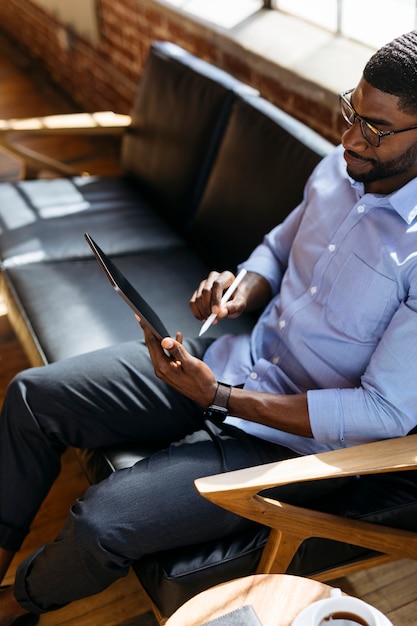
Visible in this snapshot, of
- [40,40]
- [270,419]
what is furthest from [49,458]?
[40,40]

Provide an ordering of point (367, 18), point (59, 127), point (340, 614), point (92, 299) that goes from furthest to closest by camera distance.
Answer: point (59, 127) < point (367, 18) < point (92, 299) < point (340, 614)

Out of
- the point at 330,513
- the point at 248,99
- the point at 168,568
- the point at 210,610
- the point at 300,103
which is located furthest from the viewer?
the point at 300,103

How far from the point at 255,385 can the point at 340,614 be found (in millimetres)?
695

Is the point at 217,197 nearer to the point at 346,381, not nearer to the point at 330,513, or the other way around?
the point at 346,381

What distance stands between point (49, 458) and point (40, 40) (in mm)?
4270

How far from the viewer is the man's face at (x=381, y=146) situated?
149cm

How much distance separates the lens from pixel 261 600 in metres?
1.24

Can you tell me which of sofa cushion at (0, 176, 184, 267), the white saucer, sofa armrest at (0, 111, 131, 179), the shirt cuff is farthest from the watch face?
sofa armrest at (0, 111, 131, 179)

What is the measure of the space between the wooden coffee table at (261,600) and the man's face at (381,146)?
0.81 m

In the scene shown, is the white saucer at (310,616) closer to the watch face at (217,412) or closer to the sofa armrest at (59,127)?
the watch face at (217,412)

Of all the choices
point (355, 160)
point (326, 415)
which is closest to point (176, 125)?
point (355, 160)

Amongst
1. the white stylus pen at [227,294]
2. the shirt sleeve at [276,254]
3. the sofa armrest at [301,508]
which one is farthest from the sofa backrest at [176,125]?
the sofa armrest at [301,508]

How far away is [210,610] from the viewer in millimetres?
1229

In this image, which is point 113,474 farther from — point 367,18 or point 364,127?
point 367,18
